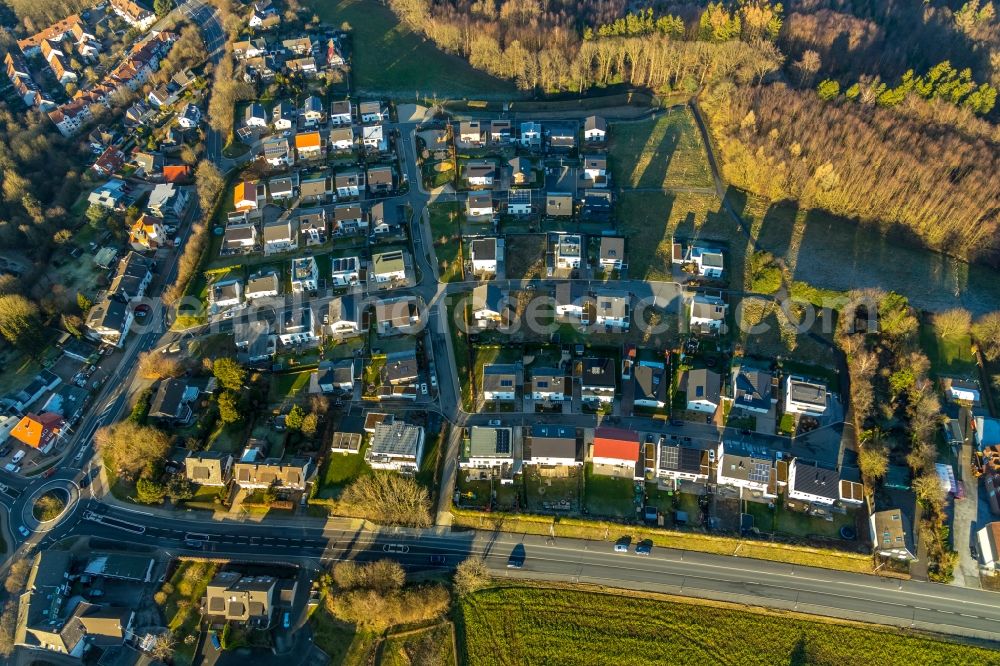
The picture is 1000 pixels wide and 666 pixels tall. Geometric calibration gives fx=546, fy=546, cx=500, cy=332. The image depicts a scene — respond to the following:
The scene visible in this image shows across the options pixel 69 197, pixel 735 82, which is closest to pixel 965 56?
pixel 735 82

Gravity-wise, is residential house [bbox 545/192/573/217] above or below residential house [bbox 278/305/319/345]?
above

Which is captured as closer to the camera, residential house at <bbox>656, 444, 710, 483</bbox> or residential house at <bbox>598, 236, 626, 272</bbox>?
residential house at <bbox>656, 444, 710, 483</bbox>

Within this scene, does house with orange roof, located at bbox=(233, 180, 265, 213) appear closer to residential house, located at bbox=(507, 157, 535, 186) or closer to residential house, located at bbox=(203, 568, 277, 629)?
residential house, located at bbox=(507, 157, 535, 186)

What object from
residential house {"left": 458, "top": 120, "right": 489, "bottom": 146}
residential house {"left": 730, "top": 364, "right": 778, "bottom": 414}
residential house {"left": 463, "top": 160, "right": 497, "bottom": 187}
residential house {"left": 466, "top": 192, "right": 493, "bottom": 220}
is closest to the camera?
residential house {"left": 730, "top": 364, "right": 778, "bottom": 414}

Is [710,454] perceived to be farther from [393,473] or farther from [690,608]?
[393,473]

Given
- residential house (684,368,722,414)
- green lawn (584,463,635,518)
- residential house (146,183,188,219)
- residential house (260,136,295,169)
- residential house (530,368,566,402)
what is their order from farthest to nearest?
residential house (260,136,295,169), residential house (146,183,188,219), residential house (530,368,566,402), residential house (684,368,722,414), green lawn (584,463,635,518)

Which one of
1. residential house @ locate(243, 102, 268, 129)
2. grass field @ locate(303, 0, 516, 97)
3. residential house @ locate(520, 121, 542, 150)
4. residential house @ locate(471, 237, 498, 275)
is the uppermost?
grass field @ locate(303, 0, 516, 97)

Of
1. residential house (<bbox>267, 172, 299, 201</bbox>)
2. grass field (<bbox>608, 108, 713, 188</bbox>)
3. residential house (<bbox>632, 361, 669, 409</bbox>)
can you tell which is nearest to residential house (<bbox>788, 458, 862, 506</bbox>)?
residential house (<bbox>632, 361, 669, 409</bbox>)
